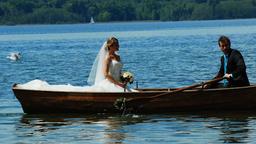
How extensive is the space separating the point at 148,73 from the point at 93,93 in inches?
663

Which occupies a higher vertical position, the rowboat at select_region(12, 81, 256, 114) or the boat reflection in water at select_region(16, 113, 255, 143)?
the rowboat at select_region(12, 81, 256, 114)

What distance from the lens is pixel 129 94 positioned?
20.5 meters

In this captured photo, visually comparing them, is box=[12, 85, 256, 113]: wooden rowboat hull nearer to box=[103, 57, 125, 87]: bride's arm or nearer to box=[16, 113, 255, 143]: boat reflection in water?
box=[16, 113, 255, 143]: boat reflection in water

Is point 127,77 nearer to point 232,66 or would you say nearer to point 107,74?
point 107,74

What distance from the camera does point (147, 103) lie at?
20.6 metres

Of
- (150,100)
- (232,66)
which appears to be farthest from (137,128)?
(232,66)

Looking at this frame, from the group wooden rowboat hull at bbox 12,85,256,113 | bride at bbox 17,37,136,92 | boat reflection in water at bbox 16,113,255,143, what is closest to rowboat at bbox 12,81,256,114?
wooden rowboat hull at bbox 12,85,256,113

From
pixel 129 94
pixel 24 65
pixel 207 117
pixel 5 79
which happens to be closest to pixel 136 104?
pixel 129 94

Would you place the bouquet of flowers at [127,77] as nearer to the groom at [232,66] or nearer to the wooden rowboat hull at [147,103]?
the wooden rowboat hull at [147,103]

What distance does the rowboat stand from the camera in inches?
794

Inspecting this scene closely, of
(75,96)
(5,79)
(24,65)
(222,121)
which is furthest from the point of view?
(24,65)

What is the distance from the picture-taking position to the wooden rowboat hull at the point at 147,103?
794 inches

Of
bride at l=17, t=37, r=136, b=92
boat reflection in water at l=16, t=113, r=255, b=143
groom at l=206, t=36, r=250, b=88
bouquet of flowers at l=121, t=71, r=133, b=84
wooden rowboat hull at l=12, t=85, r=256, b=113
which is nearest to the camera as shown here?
boat reflection in water at l=16, t=113, r=255, b=143

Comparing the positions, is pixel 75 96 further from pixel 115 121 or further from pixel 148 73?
pixel 148 73
